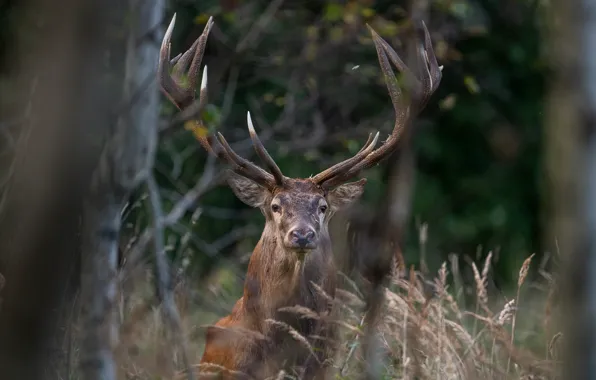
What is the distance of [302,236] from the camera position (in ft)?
17.0

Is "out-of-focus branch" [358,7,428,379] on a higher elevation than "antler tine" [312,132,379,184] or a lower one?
higher

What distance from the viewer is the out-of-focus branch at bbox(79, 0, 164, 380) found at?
9.46 ft

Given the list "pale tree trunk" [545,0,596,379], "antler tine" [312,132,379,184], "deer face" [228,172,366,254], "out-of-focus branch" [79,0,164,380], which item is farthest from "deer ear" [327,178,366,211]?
"pale tree trunk" [545,0,596,379]

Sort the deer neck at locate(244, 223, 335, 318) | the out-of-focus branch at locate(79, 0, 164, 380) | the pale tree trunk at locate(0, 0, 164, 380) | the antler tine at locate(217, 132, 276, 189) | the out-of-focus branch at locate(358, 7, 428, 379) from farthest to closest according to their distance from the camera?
1. the antler tine at locate(217, 132, 276, 189)
2. the deer neck at locate(244, 223, 335, 318)
3. the out-of-focus branch at locate(358, 7, 428, 379)
4. the out-of-focus branch at locate(79, 0, 164, 380)
5. the pale tree trunk at locate(0, 0, 164, 380)

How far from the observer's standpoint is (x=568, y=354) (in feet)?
5.89

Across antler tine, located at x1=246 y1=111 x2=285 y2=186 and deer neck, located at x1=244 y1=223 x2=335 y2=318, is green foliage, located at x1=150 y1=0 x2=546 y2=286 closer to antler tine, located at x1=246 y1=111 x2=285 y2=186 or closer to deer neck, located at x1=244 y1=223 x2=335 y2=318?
antler tine, located at x1=246 y1=111 x2=285 y2=186

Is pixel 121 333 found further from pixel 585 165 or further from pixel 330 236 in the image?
pixel 585 165

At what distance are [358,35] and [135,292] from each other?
2527 millimetres

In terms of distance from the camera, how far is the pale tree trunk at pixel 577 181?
1.74m

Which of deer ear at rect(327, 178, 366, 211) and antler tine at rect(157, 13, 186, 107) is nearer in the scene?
antler tine at rect(157, 13, 186, 107)

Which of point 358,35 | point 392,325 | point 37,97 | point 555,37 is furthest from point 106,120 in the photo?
point 358,35

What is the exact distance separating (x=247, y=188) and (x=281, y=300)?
2.23 feet

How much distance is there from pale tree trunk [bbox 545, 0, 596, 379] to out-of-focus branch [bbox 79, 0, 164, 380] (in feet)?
2.62

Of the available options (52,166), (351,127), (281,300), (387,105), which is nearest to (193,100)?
(281,300)
